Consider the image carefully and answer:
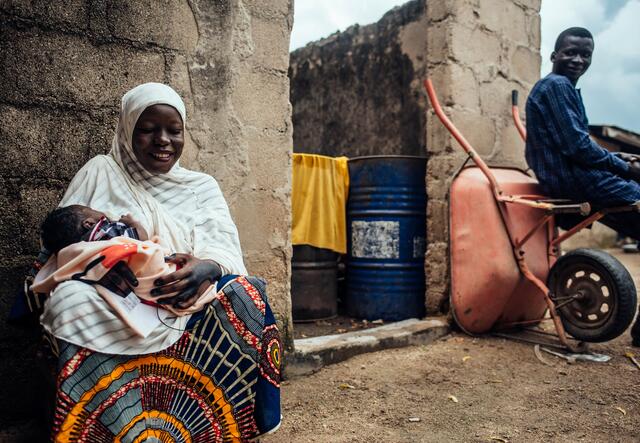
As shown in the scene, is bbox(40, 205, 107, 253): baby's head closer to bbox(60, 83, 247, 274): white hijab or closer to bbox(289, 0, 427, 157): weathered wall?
bbox(60, 83, 247, 274): white hijab

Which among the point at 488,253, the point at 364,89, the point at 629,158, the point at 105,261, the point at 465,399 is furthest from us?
the point at 364,89

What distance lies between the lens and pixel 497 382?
2729 mm

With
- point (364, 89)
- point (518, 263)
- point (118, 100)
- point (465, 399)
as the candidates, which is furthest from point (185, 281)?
point (364, 89)

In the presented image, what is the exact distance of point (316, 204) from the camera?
3.96 meters

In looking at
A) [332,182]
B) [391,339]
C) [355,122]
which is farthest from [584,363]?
[355,122]

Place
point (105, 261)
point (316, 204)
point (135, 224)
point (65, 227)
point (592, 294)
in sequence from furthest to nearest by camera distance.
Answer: point (316, 204) < point (592, 294) < point (135, 224) < point (65, 227) < point (105, 261)

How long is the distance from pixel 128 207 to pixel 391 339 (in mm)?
2009

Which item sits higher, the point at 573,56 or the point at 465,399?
the point at 573,56

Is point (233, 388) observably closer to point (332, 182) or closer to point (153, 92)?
point (153, 92)

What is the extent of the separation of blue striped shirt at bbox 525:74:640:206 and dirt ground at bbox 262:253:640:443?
987 mm

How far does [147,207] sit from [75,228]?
12.6 inches

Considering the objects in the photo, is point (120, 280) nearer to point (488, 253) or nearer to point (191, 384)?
point (191, 384)

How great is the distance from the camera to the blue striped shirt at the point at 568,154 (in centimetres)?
310

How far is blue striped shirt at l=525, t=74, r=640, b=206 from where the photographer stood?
3102 mm
